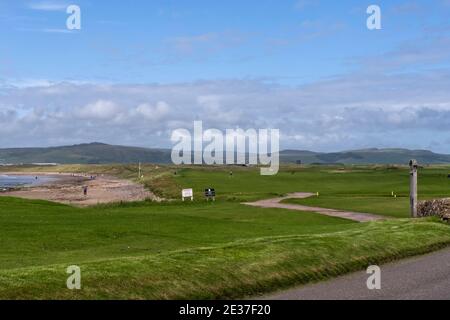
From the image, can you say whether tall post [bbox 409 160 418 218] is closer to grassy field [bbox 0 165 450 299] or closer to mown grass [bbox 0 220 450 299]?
grassy field [bbox 0 165 450 299]

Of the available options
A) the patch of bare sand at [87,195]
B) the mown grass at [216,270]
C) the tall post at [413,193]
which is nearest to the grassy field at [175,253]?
the mown grass at [216,270]

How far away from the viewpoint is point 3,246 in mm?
22422

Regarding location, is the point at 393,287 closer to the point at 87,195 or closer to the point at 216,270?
the point at 216,270

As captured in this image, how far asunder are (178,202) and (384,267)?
150 ft

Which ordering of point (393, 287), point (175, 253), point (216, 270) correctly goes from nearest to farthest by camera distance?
point (393, 287)
point (216, 270)
point (175, 253)

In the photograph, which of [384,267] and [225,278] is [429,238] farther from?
[225,278]

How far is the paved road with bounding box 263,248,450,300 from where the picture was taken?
14320 mm

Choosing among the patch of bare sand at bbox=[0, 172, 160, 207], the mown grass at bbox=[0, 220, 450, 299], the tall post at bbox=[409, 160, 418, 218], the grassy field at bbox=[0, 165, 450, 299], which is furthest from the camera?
the patch of bare sand at bbox=[0, 172, 160, 207]

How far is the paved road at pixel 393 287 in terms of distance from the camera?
14320 mm

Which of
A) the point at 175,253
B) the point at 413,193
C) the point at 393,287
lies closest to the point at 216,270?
the point at 175,253

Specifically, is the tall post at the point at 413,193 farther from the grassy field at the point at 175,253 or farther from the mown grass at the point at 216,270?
the mown grass at the point at 216,270

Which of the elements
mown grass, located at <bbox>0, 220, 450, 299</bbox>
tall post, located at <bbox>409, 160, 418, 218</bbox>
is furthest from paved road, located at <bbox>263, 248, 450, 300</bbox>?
tall post, located at <bbox>409, 160, 418, 218</bbox>

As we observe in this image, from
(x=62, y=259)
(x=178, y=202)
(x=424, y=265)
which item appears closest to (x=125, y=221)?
(x=62, y=259)

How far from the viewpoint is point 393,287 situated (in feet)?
50.5
